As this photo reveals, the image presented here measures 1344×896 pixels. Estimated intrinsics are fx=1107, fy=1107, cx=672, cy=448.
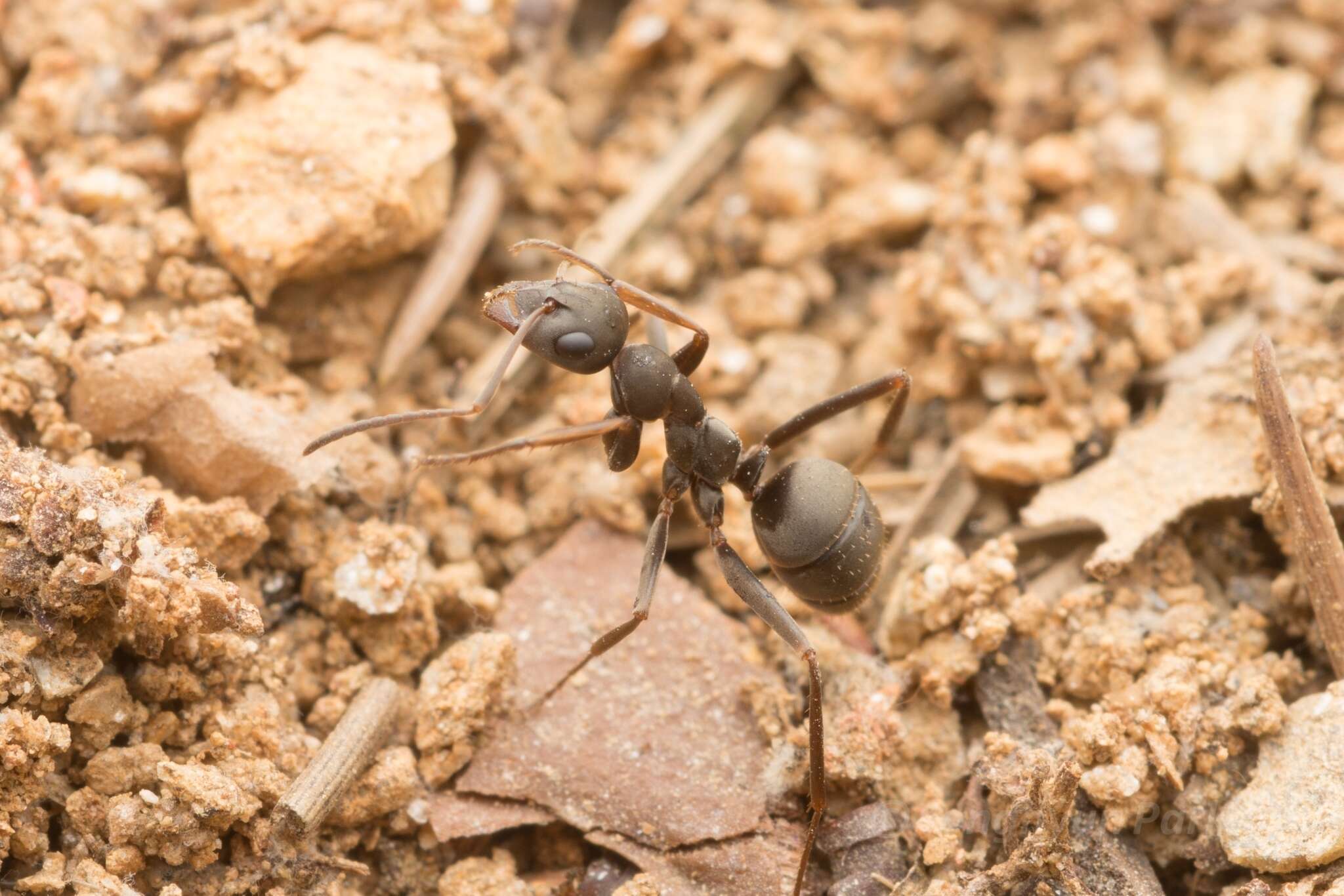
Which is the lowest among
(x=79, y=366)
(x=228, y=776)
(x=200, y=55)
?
(x=228, y=776)

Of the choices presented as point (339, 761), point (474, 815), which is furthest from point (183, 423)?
point (474, 815)

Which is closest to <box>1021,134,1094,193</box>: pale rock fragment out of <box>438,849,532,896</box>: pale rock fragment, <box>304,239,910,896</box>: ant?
<box>304,239,910,896</box>: ant

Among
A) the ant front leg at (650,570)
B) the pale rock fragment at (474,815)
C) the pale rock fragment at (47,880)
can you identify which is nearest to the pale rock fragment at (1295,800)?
the ant front leg at (650,570)

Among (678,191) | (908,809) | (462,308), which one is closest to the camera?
(908,809)

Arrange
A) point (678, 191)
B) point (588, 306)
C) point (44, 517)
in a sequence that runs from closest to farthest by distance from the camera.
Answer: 1. point (44, 517)
2. point (588, 306)
3. point (678, 191)

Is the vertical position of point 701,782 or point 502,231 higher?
point 502,231

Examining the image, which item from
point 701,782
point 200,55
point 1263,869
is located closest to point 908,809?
point 701,782

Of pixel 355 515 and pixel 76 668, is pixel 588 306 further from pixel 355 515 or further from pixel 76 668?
pixel 76 668
